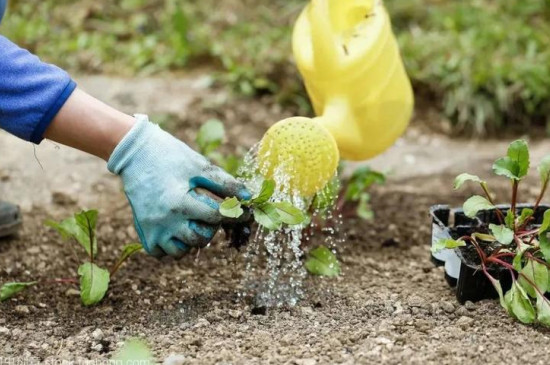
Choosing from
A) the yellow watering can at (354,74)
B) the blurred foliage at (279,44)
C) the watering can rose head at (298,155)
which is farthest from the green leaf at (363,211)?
the blurred foliage at (279,44)

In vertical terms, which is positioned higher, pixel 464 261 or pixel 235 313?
pixel 464 261

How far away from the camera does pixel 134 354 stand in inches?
49.4

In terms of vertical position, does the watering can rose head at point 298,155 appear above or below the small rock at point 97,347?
above

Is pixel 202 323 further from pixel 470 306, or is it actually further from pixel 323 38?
pixel 323 38

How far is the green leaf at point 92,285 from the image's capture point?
1.50 meters

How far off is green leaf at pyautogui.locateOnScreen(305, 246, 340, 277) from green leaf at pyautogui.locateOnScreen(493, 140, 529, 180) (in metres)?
0.40

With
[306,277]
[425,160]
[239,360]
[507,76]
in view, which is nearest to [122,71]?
[425,160]

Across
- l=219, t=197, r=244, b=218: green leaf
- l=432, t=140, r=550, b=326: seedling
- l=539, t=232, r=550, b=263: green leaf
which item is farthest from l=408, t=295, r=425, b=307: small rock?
l=219, t=197, r=244, b=218: green leaf

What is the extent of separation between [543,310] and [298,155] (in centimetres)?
50

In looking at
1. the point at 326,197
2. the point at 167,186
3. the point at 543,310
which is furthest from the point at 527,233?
the point at 167,186

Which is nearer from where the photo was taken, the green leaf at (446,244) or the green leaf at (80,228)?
the green leaf at (446,244)

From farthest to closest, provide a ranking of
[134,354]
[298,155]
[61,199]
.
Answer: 1. [61,199]
2. [298,155]
3. [134,354]

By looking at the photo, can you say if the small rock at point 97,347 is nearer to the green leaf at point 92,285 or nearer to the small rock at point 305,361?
the green leaf at point 92,285

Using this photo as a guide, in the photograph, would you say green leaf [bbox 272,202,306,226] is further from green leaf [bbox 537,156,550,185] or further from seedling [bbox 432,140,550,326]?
green leaf [bbox 537,156,550,185]
